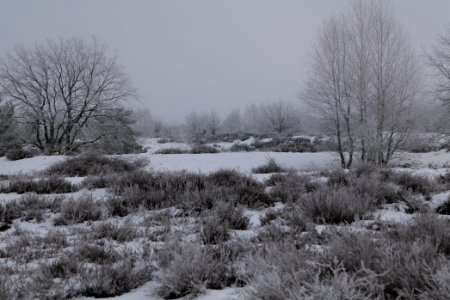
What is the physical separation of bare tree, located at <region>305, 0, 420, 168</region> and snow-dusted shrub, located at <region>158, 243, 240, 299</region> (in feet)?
47.1

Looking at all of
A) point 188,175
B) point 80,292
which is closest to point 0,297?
point 80,292

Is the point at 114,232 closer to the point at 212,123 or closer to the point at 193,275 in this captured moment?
the point at 193,275

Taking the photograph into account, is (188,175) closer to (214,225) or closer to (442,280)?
(214,225)

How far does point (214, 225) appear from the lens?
143 inches

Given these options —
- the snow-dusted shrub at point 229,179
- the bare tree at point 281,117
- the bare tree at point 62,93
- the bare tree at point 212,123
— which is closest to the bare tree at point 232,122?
the bare tree at point 212,123

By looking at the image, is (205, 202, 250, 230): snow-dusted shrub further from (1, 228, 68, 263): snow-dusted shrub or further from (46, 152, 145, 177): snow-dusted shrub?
(46, 152, 145, 177): snow-dusted shrub

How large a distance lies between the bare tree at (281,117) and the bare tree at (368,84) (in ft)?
86.4

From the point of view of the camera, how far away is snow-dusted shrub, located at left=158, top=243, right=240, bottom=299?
2.32 m

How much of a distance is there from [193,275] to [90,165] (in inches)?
418

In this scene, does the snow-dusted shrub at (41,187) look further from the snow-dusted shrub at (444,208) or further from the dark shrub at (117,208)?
the snow-dusted shrub at (444,208)

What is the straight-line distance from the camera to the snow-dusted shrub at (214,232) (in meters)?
3.45

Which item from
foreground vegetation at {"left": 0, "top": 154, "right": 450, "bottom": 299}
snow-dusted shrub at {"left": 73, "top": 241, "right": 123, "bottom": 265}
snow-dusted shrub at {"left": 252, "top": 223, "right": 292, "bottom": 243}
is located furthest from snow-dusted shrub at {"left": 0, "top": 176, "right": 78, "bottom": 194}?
snow-dusted shrub at {"left": 252, "top": 223, "right": 292, "bottom": 243}

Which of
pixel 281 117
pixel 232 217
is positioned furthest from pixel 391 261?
pixel 281 117

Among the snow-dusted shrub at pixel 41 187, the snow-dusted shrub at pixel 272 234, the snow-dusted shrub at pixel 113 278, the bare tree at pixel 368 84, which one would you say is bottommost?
the snow-dusted shrub at pixel 113 278
